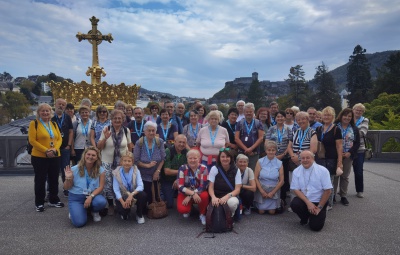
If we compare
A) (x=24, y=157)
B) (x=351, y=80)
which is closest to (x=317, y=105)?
(x=351, y=80)

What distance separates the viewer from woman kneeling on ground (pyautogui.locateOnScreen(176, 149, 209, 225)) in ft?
14.8

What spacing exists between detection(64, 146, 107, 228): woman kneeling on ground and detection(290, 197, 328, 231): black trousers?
10.1 ft

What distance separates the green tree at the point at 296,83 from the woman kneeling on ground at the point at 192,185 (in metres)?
52.4

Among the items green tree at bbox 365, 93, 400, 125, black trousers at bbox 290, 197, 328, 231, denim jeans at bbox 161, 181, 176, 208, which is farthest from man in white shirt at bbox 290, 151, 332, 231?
green tree at bbox 365, 93, 400, 125

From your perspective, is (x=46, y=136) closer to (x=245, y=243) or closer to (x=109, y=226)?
(x=109, y=226)

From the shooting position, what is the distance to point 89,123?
5.89 meters

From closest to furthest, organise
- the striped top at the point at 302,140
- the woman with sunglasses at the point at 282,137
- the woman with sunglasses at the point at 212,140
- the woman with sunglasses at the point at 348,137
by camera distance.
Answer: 1. the striped top at the point at 302,140
2. the woman with sunglasses at the point at 212,140
3. the woman with sunglasses at the point at 348,137
4. the woman with sunglasses at the point at 282,137

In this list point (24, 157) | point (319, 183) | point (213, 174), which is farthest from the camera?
point (24, 157)

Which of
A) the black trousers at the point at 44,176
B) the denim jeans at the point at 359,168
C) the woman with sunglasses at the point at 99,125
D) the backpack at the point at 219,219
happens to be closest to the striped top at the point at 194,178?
the backpack at the point at 219,219

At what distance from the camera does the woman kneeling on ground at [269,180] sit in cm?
493

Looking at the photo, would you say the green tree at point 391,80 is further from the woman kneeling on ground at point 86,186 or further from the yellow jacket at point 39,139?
the yellow jacket at point 39,139

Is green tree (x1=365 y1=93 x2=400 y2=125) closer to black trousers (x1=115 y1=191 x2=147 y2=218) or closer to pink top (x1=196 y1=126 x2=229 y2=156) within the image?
pink top (x1=196 y1=126 x2=229 y2=156)

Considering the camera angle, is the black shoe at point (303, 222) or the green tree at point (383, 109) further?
the green tree at point (383, 109)

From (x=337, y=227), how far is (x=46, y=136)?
16.5 ft
